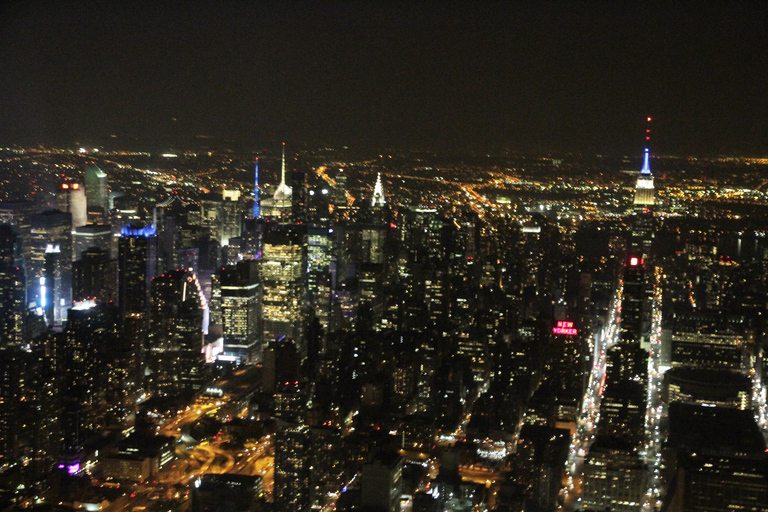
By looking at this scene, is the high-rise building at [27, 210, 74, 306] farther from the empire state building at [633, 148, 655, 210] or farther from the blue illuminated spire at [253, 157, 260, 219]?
the empire state building at [633, 148, 655, 210]

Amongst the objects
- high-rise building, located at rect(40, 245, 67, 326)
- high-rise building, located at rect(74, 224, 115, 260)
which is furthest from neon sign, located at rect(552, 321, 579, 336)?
high-rise building, located at rect(40, 245, 67, 326)

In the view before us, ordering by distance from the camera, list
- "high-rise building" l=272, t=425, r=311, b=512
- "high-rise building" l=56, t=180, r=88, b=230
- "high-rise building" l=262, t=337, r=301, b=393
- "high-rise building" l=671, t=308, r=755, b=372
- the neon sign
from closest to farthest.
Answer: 1. "high-rise building" l=272, t=425, r=311, b=512
2. "high-rise building" l=56, t=180, r=88, b=230
3. "high-rise building" l=671, t=308, r=755, b=372
4. "high-rise building" l=262, t=337, r=301, b=393
5. the neon sign

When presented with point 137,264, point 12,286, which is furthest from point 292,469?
point 137,264

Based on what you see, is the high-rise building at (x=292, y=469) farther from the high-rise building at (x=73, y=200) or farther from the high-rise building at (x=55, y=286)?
the high-rise building at (x=55, y=286)

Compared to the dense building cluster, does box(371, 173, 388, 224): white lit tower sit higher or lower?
higher

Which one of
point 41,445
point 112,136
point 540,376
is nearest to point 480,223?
point 540,376

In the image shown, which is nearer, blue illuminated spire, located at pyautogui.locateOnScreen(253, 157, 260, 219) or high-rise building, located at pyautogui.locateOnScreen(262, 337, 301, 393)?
high-rise building, located at pyautogui.locateOnScreen(262, 337, 301, 393)

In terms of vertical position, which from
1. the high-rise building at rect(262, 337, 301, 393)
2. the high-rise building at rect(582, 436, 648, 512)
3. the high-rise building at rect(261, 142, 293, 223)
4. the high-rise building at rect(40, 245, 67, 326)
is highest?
the high-rise building at rect(261, 142, 293, 223)

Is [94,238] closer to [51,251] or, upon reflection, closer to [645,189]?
[51,251]
